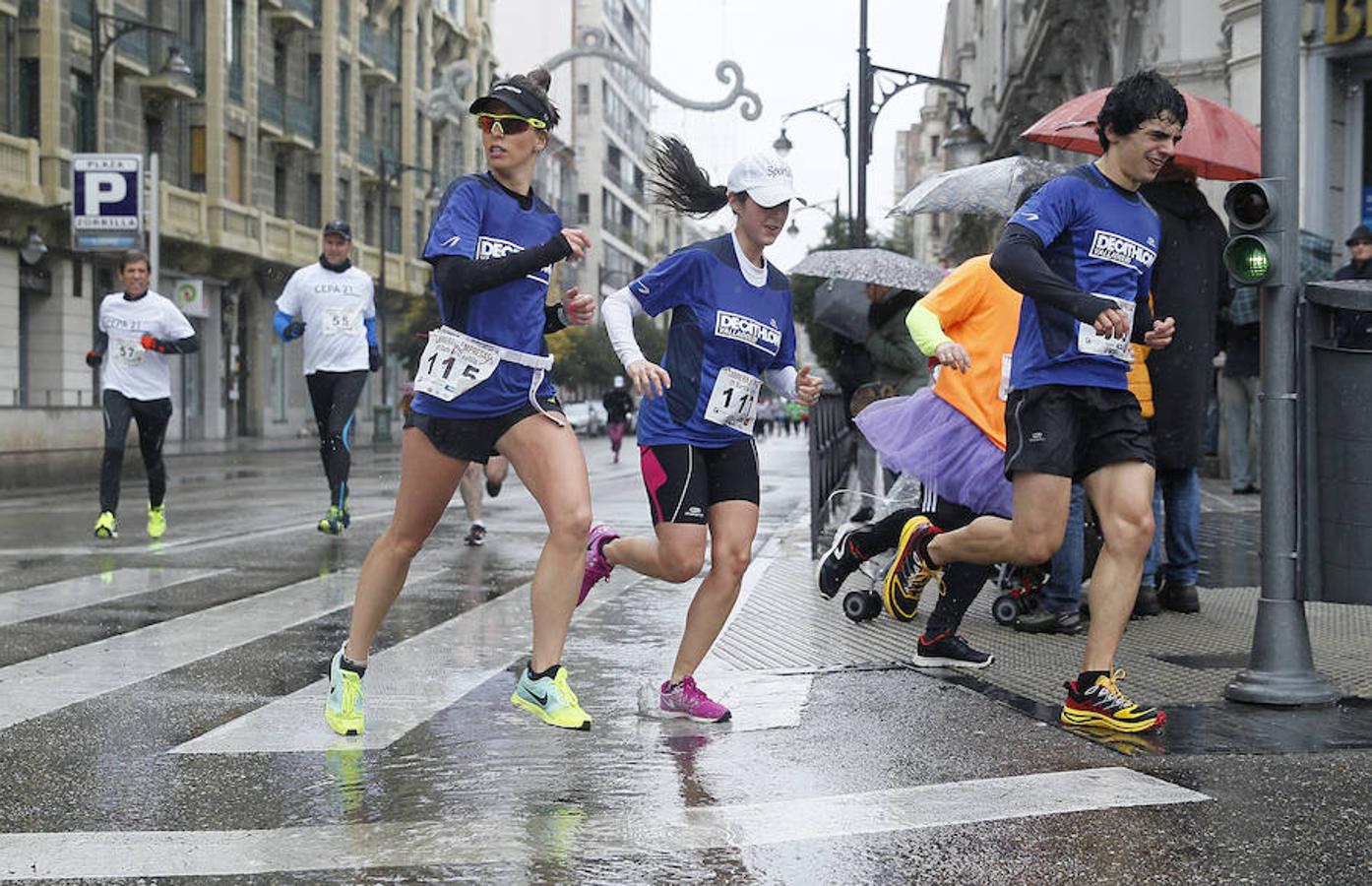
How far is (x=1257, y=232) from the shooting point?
217 inches

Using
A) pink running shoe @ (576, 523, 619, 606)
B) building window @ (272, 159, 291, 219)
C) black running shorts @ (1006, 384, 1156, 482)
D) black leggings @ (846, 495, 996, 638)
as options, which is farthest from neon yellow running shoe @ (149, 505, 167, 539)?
building window @ (272, 159, 291, 219)

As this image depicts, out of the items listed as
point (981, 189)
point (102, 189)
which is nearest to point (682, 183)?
point (981, 189)

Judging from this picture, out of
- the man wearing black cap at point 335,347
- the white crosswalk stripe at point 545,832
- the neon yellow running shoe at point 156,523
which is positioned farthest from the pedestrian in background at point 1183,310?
the neon yellow running shoe at point 156,523

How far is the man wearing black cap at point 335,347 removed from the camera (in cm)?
1097

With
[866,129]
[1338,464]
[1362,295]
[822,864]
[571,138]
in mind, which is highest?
[571,138]

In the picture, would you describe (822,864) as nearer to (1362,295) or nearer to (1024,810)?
(1024,810)

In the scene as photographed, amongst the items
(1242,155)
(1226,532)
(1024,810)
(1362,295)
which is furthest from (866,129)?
(1024,810)

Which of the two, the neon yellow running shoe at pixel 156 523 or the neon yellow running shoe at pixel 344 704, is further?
the neon yellow running shoe at pixel 156 523

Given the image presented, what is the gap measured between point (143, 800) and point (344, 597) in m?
3.95

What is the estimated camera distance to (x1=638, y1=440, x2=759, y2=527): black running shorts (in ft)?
17.0

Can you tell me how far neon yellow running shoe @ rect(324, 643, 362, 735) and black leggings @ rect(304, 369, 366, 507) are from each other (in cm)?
618

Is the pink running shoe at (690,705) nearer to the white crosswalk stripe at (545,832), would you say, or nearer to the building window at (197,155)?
the white crosswalk stripe at (545,832)

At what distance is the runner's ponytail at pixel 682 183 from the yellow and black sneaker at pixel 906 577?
1.76m

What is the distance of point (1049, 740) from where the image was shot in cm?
473
